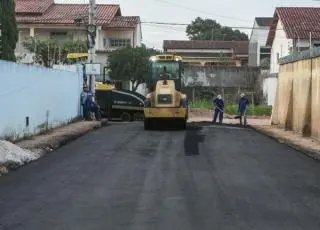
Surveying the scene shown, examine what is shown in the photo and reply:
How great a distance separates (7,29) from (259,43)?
4355cm

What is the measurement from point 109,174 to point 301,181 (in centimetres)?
401

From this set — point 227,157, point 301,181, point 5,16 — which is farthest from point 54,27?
point 301,181

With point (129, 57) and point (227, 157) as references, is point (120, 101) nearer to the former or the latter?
point (129, 57)

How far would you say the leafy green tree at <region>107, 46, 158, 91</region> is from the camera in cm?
5150

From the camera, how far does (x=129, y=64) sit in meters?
51.2

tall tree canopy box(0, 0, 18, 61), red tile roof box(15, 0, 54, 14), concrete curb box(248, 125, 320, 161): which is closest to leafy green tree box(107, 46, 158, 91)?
red tile roof box(15, 0, 54, 14)

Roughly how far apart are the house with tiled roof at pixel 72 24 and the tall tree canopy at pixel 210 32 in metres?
65.1

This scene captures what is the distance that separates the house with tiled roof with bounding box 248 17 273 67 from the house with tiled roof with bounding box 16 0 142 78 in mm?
15000

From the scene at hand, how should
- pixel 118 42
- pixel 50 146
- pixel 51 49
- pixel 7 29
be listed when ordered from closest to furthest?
1. pixel 50 146
2. pixel 7 29
3. pixel 51 49
4. pixel 118 42

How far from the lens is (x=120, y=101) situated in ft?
127

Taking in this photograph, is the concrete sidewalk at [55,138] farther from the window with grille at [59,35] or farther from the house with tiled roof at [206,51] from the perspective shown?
the house with tiled roof at [206,51]

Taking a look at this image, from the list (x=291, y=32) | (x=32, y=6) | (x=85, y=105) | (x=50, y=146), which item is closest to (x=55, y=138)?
(x=50, y=146)

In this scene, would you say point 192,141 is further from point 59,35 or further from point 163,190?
point 59,35

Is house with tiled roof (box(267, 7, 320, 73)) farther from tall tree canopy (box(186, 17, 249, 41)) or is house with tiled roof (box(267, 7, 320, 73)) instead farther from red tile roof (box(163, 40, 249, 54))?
tall tree canopy (box(186, 17, 249, 41))
